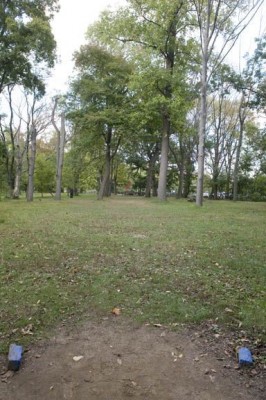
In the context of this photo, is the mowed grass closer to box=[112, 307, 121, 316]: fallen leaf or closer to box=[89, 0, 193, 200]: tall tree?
→ box=[112, 307, 121, 316]: fallen leaf

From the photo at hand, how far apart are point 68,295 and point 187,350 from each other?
1.88 metres

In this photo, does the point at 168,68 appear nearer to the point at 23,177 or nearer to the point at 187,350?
the point at 187,350

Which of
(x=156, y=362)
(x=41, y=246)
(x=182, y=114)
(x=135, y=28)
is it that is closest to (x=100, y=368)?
(x=156, y=362)

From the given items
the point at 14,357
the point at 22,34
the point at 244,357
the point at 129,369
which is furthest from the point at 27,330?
the point at 22,34

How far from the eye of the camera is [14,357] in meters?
3.12

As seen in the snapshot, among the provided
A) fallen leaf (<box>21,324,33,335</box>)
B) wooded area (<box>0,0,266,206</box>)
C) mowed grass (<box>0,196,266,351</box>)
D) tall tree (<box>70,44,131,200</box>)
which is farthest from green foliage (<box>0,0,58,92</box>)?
fallen leaf (<box>21,324,33,335</box>)

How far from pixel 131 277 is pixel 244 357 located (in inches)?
91.5

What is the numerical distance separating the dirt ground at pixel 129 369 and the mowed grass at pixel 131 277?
1.07 ft

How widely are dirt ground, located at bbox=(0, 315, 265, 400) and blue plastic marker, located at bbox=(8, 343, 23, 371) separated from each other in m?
0.06

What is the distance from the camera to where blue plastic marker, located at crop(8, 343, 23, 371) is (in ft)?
10.1

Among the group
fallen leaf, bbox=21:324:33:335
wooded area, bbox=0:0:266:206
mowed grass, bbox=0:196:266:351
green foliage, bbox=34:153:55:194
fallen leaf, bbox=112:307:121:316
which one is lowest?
fallen leaf, bbox=21:324:33:335

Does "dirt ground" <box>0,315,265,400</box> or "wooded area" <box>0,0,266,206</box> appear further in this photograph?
"wooded area" <box>0,0,266,206</box>

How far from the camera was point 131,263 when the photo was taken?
19.0ft

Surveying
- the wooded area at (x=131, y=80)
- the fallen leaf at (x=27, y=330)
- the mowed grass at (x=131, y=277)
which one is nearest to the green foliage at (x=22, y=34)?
the wooded area at (x=131, y=80)
